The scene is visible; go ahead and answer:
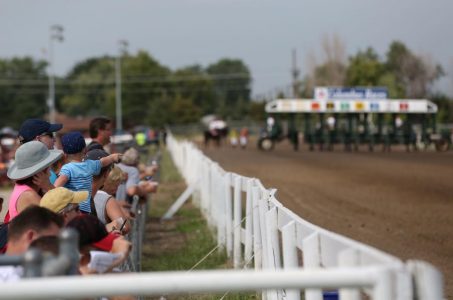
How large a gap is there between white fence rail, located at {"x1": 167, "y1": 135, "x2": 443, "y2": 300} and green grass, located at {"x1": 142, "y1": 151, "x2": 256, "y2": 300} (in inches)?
10.7

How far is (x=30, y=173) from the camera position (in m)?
5.97

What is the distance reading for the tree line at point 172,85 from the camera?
9588cm

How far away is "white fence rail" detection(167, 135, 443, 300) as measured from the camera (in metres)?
3.28

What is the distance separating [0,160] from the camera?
2867 cm

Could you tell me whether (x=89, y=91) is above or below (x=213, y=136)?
above

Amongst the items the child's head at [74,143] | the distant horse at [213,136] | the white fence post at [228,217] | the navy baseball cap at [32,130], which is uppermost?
the navy baseball cap at [32,130]

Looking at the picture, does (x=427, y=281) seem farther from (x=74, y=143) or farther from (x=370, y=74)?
(x=370, y=74)

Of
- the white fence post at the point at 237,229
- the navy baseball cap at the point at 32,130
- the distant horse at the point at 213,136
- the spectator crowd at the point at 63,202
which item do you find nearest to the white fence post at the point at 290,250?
the spectator crowd at the point at 63,202

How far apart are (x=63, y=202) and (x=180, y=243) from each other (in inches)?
351

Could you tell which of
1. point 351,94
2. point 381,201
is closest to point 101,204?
point 381,201

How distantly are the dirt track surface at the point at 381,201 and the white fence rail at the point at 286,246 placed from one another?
1736mm

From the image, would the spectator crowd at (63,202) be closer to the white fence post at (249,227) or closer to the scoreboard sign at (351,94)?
the white fence post at (249,227)

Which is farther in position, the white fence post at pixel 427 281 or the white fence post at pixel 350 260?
the white fence post at pixel 350 260

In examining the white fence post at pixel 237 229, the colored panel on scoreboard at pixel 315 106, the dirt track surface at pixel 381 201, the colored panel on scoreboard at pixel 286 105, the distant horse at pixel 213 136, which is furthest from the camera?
the distant horse at pixel 213 136
